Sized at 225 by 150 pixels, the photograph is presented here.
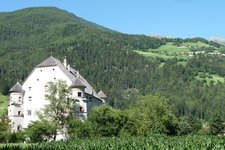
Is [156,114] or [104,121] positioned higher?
[104,121]

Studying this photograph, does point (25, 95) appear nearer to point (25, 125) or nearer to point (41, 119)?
point (25, 125)

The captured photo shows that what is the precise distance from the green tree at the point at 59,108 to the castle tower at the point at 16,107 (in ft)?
46.4

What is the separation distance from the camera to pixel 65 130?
95750 millimetres

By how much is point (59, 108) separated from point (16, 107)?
63.6 feet

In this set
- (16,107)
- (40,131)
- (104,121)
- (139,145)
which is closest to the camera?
(139,145)

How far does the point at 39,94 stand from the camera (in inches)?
4245

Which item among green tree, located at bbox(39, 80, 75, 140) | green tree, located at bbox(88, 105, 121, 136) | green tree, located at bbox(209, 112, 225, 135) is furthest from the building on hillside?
green tree, located at bbox(209, 112, 225, 135)

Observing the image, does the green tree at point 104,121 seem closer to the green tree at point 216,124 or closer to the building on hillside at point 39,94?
the building on hillside at point 39,94

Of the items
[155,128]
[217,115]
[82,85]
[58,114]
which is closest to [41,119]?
[58,114]

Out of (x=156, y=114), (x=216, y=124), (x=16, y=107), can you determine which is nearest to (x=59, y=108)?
(x=16, y=107)

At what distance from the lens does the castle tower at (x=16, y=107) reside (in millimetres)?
110250

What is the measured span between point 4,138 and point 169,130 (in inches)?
1381

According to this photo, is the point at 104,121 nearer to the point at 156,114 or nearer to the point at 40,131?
the point at 40,131

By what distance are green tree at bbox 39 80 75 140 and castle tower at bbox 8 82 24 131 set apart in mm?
14155
